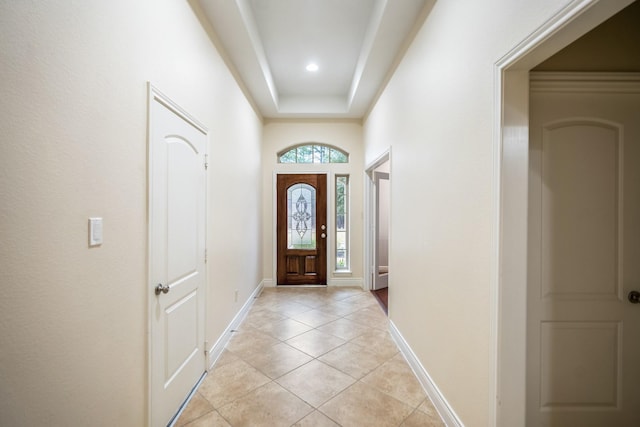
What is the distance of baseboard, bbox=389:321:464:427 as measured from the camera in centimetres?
171

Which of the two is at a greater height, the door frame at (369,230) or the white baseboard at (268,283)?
the door frame at (369,230)

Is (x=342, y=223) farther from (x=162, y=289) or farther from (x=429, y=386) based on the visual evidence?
(x=162, y=289)

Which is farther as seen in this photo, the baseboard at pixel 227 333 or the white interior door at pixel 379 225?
the white interior door at pixel 379 225

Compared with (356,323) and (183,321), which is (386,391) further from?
(183,321)

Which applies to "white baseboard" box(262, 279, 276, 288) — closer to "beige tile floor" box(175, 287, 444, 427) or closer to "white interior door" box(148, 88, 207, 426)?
"beige tile floor" box(175, 287, 444, 427)

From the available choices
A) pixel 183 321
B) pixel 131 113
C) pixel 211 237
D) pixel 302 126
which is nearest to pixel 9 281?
pixel 131 113

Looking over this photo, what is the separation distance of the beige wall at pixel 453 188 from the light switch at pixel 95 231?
1.77 meters

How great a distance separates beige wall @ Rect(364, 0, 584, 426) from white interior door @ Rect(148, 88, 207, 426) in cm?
177

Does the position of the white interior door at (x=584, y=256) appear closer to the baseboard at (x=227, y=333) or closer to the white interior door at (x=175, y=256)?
the white interior door at (x=175, y=256)

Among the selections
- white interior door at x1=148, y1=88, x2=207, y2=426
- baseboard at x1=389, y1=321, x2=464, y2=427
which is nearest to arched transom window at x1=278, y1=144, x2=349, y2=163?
white interior door at x1=148, y1=88, x2=207, y2=426

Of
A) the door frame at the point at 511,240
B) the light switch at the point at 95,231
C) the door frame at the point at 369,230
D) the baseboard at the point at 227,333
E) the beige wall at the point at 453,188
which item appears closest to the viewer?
the light switch at the point at 95,231

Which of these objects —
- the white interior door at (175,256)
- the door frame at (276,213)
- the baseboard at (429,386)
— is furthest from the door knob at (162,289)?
the door frame at (276,213)

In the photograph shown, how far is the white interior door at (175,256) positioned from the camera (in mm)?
1566

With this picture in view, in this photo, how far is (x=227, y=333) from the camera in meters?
2.88
